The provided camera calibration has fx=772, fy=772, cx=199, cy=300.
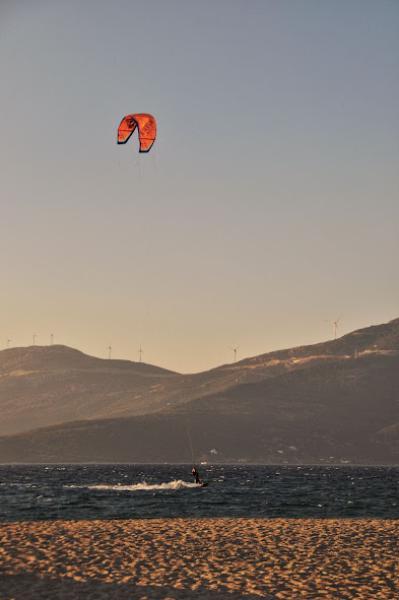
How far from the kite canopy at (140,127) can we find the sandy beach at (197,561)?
104 feet

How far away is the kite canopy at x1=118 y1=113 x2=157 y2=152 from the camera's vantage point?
65062 millimetres

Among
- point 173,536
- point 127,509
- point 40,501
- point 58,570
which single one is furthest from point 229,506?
point 58,570

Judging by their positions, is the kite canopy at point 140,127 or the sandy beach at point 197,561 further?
the kite canopy at point 140,127

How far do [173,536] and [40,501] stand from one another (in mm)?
47309

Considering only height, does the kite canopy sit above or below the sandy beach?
above

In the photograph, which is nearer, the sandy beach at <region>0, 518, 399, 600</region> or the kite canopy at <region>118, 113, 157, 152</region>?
the sandy beach at <region>0, 518, 399, 600</region>

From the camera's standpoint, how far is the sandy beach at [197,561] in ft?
101

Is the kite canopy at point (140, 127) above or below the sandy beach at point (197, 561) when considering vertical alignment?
above

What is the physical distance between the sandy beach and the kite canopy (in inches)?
1248

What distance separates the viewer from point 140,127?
66062 millimetres

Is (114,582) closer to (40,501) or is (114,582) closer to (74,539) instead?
(74,539)

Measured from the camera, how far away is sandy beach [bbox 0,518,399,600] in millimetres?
30812

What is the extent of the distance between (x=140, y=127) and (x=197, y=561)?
40173 mm

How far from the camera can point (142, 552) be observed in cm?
3934
